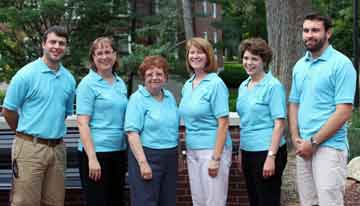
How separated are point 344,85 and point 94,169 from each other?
2.03 m

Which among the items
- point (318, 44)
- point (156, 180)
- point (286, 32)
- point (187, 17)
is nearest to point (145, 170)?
point (156, 180)

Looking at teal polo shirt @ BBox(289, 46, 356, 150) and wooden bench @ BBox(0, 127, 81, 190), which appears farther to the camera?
wooden bench @ BBox(0, 127, 81, 190)

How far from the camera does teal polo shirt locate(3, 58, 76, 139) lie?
186 inches

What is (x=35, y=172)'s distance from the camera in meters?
4.75

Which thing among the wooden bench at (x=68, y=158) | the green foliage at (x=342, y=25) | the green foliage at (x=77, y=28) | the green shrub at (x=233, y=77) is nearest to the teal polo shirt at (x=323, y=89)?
the wooden bench at (x=68, y=158)

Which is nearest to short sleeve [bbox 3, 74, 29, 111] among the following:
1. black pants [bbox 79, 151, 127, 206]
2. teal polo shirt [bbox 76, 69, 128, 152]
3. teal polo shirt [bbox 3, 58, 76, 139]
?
teal polo shirt [bbox 3, 58, 76, 139]

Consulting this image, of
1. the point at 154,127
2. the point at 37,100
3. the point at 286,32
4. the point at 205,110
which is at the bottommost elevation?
the point at 154,127

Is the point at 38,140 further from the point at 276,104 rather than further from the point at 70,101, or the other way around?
the point at 276,104

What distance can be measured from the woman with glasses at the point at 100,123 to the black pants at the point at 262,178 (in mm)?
1069

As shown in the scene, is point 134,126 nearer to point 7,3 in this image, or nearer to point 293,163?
point 293,163

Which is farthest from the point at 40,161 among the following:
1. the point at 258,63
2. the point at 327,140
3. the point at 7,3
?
the point at 7,3

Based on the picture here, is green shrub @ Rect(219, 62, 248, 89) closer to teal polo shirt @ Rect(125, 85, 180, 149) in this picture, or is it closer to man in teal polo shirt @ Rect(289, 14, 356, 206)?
teal polo shirt @ Rect(125, 85, 180, 149)

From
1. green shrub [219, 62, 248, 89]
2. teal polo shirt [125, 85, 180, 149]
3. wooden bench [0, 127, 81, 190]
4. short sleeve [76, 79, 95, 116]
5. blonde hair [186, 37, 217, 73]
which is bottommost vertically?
green shrub [219, 62, 248, 89]

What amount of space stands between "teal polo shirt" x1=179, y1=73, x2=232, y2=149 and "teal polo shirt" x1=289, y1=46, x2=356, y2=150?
62 centimetres
